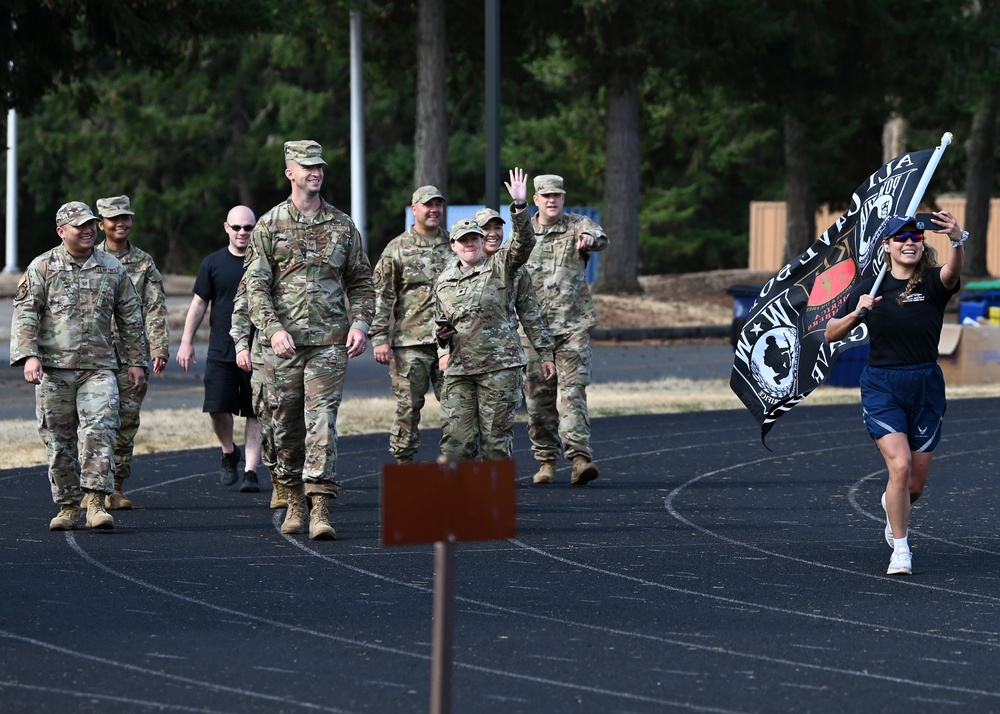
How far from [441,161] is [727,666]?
976 inches

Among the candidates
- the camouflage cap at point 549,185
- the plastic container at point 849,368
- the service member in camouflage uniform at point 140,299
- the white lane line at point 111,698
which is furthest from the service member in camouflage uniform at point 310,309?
the plastic container at point 849,368

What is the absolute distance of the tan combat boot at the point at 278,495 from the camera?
10.6m

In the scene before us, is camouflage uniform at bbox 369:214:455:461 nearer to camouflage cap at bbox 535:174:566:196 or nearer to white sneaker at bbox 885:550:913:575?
camouflage cap at bbox 535:174:566:196

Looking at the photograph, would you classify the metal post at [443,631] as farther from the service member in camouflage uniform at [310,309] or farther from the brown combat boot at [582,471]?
the brown combat boot at [582,471]

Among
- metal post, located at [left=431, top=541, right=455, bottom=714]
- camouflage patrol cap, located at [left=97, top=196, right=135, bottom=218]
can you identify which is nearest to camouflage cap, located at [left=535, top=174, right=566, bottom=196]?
camouflage patrol cap, located at [left=97, top=196, right=135, bottom=218]

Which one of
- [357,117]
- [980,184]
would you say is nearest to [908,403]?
[357,117]

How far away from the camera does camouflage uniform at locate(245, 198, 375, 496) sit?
32.4 feet

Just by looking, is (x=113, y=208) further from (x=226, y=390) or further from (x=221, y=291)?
(x=226, y=390)

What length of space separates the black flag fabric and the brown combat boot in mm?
2314

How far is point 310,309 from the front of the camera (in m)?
9.90

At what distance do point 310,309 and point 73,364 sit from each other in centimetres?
150

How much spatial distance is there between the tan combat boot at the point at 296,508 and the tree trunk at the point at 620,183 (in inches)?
895

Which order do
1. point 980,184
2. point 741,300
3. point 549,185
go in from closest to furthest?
point 549,185 < point 741,300 < point 980,184

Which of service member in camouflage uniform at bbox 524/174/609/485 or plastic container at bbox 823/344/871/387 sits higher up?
service member in camouflage uniform at bbox 524/174/609/485
